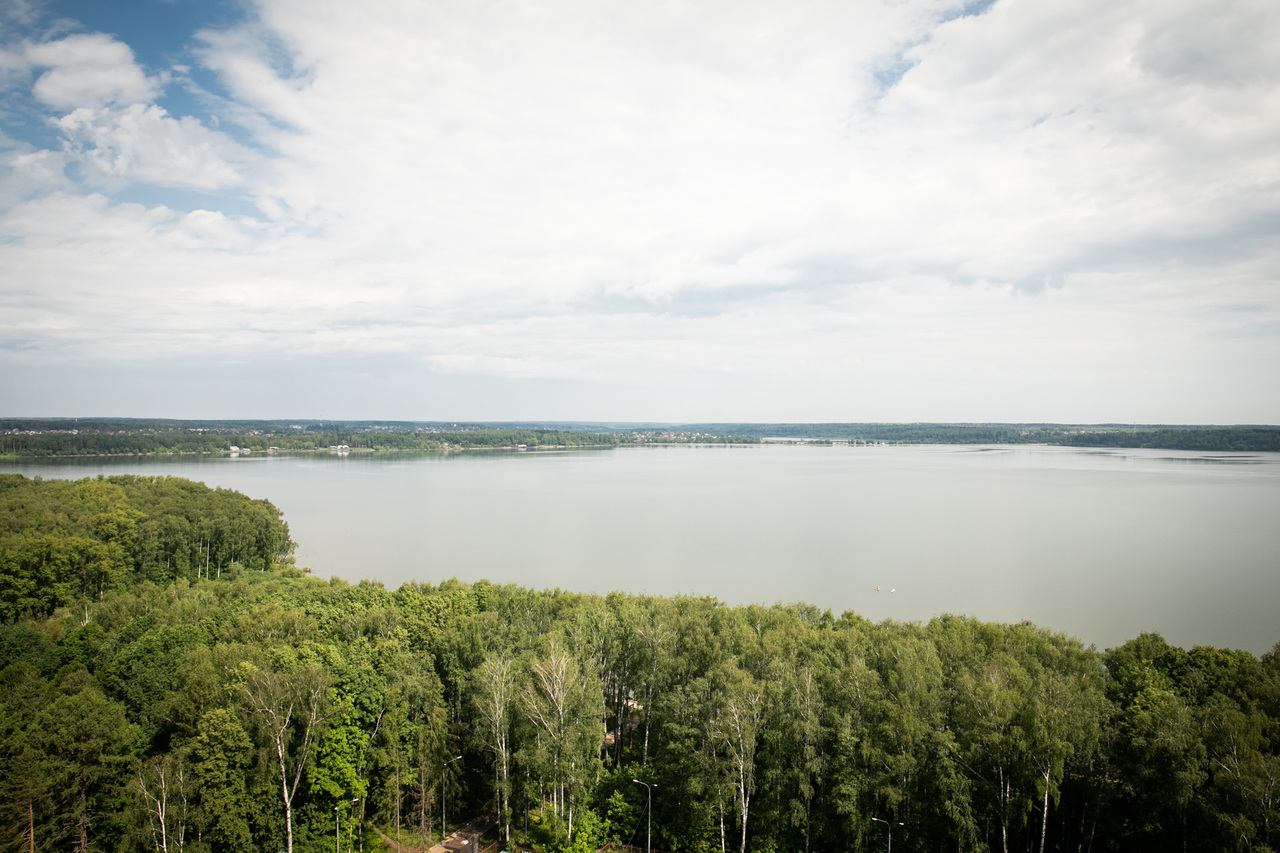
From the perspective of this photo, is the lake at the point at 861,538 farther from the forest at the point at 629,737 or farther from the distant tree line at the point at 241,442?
the distant tree line at the point at 241,442

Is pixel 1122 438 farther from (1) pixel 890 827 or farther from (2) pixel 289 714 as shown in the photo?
(2) pixel 289 714

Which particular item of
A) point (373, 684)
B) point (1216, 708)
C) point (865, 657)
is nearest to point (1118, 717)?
point (1216, 708)

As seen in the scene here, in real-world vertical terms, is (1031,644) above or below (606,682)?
above

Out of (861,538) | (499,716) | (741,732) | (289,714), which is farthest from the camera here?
(861,538)

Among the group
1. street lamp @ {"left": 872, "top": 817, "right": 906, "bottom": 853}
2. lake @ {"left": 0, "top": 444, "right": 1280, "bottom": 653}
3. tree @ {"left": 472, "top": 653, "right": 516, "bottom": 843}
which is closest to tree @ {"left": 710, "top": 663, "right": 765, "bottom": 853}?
street lamp @ {"left": 872, "top": 817, "right": 906, "bottom": 853}

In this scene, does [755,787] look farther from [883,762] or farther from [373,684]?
[373,684]

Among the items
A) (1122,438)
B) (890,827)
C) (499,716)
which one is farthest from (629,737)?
(1122,438)

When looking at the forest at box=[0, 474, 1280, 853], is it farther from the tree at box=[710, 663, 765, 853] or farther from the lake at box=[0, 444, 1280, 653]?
the lake at box=[0, 444, 1280, 653]
